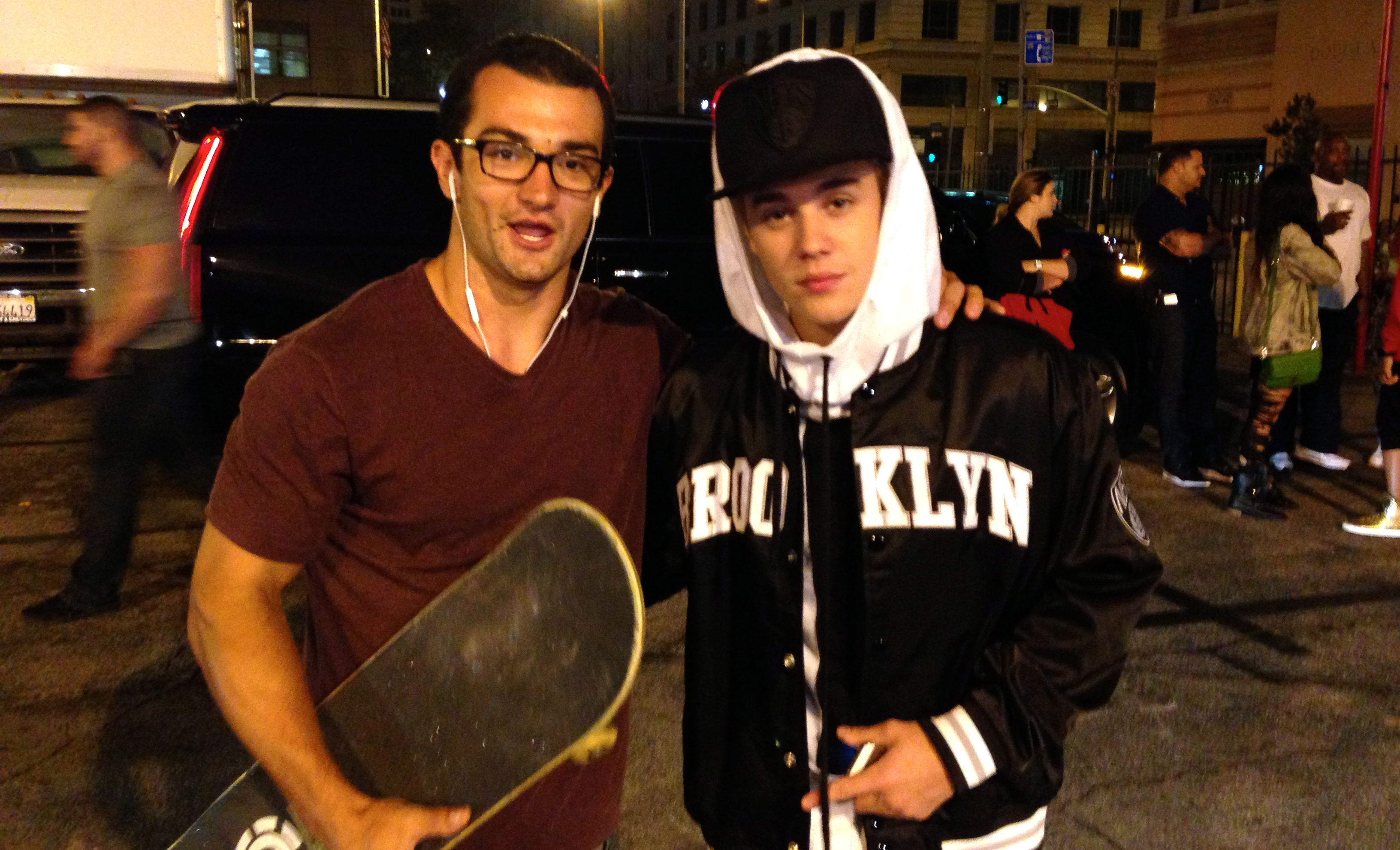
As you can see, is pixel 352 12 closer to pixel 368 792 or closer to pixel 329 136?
pixel 329 136

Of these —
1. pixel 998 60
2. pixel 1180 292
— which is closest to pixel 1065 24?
pixel 998 60

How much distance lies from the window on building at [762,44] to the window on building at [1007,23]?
11.7 meters

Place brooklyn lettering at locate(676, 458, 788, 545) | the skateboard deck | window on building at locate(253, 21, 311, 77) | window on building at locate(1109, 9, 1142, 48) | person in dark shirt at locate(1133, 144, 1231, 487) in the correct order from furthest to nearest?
window on building at locate(1109, 9, 1142, 48) < window on building at locate(253, 21, 311, 77) < person in dark shirt at locate(1133, 144, 1231, 487) < brooklyn lettering at locate(676, 458, 788, 545) < the skateboard deck

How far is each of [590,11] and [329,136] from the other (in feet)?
283

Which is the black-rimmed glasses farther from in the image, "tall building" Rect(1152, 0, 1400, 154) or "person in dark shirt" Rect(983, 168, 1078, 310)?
"tall building" Rect(1152, 0, 1400, 154)

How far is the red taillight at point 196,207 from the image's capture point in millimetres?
6270

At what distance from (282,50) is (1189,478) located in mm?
39915

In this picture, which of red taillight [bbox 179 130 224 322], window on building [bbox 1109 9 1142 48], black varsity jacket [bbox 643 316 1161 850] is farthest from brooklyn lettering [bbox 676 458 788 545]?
window on building [bbox 1109 9 1142 48]

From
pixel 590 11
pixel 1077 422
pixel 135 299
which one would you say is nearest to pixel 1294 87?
pixel 135 299

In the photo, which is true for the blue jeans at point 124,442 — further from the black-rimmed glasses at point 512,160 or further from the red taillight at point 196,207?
the black-rimmed glasses at point 512,160

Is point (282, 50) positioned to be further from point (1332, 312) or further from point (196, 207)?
point (1332, 312)

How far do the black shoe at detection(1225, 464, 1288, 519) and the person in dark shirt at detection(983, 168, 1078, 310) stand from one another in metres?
1.55

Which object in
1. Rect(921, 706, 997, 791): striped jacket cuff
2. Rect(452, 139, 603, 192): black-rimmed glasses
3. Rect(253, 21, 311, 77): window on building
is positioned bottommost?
Rect(921, 706, 997, 791): striped jacket cuff

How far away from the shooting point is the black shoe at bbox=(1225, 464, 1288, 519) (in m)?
7.11
